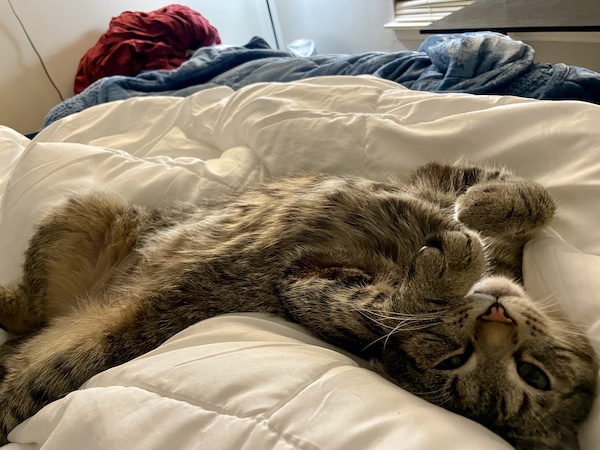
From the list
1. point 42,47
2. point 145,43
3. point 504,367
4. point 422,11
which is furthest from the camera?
point 42,47

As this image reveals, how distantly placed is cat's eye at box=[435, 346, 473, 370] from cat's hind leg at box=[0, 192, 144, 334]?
931 millimetres

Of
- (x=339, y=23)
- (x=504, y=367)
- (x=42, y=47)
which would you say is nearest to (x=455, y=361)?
(x=504, y=367)

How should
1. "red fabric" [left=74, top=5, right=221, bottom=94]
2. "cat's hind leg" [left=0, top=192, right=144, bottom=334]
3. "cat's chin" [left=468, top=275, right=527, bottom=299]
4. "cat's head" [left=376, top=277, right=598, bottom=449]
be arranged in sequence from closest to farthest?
"cat's head" [left=376, top=277, right=598, bottom=449] < "cat's chin" [left=468, top=275, right=527, bottom=299] < "cat's hind leg" [left=0, top=192, right=144, bottom=334] < "red fabric" [left=74, top=5, right=221, bottom=94]

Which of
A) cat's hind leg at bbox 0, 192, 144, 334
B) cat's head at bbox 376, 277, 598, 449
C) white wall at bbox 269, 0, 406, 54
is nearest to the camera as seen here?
cat's head at bbox 376, 277, 598, 449

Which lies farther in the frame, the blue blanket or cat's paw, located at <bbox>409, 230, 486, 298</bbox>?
the blue blanket

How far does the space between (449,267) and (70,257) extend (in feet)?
3.41

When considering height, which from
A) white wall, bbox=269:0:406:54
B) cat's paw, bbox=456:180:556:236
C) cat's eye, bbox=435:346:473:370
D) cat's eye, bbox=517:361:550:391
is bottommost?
white wall, bbox=269:0:406:54

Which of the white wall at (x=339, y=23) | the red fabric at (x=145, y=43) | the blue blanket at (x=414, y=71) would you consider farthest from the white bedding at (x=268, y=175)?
the white wall at (x=339, y=23)

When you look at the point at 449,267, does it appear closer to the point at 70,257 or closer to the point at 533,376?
the point at 533,376

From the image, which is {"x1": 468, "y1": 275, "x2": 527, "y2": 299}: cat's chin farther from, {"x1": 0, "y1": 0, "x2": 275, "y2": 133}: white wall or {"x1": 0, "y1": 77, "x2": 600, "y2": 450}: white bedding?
{"x1": 0, "y1": 0, "x2": 275, "y2": 133}: white wall

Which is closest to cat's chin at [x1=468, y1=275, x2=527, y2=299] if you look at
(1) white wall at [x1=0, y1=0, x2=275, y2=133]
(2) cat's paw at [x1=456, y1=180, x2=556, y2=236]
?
(2) cat's paw at [x1=456, y1=180, x2=556, y2=236]

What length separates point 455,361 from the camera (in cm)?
94

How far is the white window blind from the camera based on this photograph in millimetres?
3297

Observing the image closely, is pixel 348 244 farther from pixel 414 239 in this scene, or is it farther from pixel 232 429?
pixel 232 429
